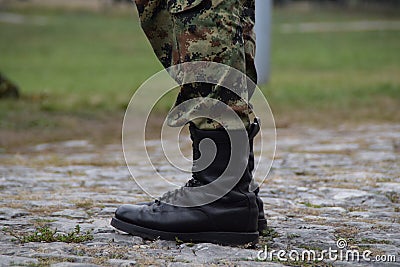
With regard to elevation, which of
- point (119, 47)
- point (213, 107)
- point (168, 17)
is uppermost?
point (168, 17)

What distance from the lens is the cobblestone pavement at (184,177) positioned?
8.29 ft

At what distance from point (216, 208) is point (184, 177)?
1666 mm

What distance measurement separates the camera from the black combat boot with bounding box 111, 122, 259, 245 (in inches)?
105

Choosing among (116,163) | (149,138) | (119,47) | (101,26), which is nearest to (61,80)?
(149,138)

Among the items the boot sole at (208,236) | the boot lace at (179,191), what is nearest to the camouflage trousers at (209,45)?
the boot lace at (179,191)

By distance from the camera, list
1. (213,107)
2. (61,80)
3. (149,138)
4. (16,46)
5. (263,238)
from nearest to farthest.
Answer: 1. (213,107)
2. (263,238)
3. (149,138)
4. (61,80)
5. (16,46)

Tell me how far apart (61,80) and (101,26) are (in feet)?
49.9

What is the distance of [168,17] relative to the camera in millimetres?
2764

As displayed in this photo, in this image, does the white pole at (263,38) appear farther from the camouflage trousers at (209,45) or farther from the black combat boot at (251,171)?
the camouflage trousers at (209,45)

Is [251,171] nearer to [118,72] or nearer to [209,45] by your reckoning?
[209,45]

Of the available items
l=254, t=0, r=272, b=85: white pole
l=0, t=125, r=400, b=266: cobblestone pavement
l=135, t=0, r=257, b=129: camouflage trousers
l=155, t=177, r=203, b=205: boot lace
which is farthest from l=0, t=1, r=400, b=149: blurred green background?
l=135, t=0, r=257, b=129: camouflage trousers

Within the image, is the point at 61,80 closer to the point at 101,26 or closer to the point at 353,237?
the point at 353,237

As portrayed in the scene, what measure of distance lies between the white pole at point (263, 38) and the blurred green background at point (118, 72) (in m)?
0.26

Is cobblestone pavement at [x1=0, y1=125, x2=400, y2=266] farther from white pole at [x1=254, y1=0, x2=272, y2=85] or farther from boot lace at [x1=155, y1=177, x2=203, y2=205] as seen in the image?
white pole at [x1=254, y1=0, x2=272, y2=85]
